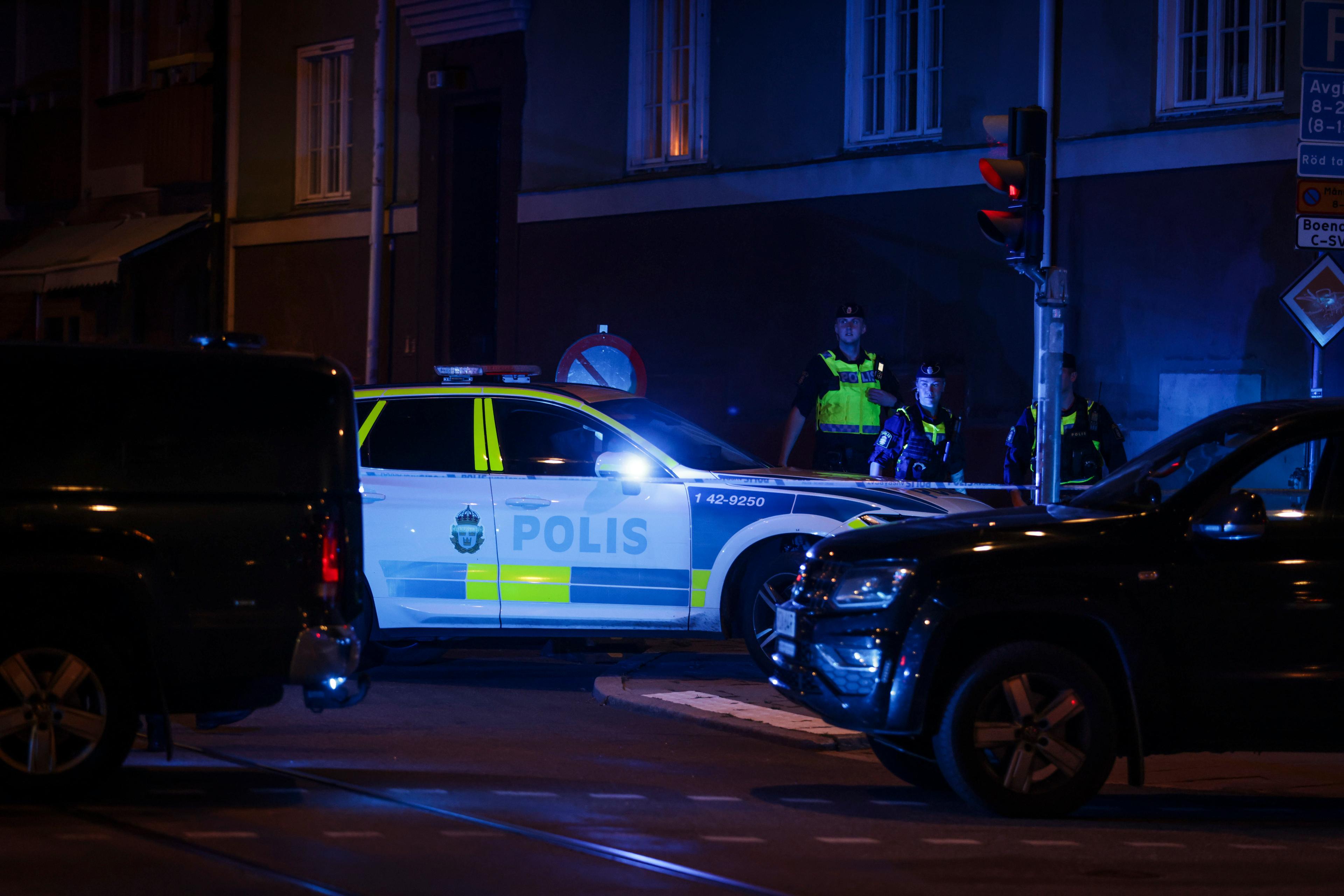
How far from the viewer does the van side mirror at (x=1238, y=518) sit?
711 cm

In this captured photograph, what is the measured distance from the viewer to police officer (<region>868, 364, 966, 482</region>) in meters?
13.5

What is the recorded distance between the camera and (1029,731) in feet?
23.9

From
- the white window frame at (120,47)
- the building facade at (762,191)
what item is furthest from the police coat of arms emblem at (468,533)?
the white window frame at (120,47)

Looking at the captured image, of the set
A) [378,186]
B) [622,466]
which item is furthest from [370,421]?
[378,186]

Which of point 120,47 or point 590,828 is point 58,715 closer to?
point 590,828

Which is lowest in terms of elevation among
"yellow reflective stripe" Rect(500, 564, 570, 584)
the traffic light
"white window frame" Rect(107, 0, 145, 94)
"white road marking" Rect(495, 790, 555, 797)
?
"white road marking" Rect(495, 790, 555, 797)

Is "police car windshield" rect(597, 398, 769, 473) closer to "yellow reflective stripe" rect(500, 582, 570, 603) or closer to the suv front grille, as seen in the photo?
"yellow reflective stripe" rect(500, 582, 570, 603)

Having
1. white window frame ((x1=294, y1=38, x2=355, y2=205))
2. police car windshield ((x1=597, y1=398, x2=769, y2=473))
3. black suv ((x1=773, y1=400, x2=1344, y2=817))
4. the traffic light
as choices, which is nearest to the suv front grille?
black suv ((x1=773, y1=400, x2=1344, y2=817))

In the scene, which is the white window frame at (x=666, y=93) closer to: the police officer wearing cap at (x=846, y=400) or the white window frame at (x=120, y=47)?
the police officer wearing cap at (x=846, y=400)

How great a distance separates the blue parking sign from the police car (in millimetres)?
3644

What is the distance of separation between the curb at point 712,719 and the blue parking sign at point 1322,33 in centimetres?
560

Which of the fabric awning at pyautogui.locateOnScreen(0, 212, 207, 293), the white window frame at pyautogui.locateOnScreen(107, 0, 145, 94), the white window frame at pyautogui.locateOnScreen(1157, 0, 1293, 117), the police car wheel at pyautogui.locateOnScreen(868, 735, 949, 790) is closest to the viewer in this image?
the police car wheel at pyautogui.locateOnScreen(868, 735, 949, 790)

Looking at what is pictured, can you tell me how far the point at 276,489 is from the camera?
24.4ft

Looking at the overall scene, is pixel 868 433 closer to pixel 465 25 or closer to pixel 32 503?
pixel 32 503
